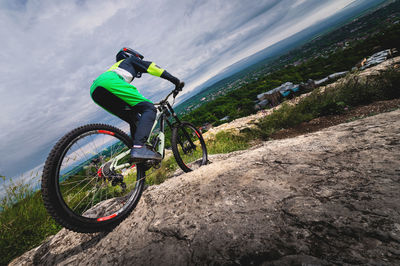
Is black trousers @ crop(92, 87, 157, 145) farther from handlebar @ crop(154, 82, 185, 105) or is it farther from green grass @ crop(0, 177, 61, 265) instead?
green grass @ crop(0, 177, 61, 265)

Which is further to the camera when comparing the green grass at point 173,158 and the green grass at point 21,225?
the green grass at point 173,158

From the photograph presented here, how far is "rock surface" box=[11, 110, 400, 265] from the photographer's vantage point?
937 millimetres

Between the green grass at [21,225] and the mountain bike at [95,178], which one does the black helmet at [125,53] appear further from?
the green grass at [21,225]

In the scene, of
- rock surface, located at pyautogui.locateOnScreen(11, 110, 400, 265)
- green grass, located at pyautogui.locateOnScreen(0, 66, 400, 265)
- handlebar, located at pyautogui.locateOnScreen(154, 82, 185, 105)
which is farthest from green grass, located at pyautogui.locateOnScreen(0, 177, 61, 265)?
handlebar, located at pyautogui.locateOnScreen(154, 82, 185, 105)

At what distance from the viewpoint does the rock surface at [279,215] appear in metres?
0.94

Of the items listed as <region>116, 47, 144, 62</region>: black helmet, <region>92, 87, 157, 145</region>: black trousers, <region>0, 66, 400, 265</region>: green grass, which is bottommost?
<region>0, 66, 400, 265</region>: green grass

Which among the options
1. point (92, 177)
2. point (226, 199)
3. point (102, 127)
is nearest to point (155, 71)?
point (102, 127)

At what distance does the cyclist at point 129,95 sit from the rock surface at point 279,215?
970mm

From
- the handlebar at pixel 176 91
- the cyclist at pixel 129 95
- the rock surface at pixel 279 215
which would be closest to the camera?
the rock surface at pixel 279 215

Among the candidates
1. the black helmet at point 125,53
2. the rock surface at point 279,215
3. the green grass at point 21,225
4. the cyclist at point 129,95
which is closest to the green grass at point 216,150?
the green grass at point 21,225

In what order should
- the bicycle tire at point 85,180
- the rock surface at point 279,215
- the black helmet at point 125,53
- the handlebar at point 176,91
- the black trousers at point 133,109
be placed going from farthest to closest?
the handlebar at point 176,91
the black helmet at point 125,53
the black trousers at point 133,109
the bicycle tire at point 85,180
the rock surface at point 279,215

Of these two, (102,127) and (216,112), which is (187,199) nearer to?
(102,127)

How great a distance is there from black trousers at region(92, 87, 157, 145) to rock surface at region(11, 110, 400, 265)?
1090mm

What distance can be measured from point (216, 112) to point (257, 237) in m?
36.9
